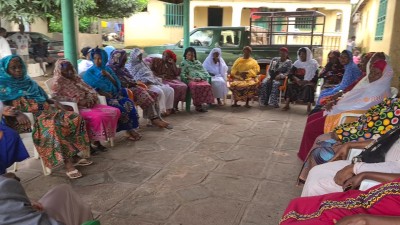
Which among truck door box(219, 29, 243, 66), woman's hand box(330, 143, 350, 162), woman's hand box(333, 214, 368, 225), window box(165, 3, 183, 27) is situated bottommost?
woman's hand box(330, 143, 350, 162)

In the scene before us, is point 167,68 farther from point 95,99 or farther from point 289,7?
point 289,7

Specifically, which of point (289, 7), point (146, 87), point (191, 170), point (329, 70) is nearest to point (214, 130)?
point (146, 87)

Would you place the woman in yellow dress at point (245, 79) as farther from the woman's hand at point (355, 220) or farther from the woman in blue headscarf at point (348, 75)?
the woman's hand at point (355, 220)

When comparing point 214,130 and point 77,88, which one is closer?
point 77,88

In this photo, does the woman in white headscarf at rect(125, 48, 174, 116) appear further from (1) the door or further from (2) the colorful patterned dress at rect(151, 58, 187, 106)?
(1) the door

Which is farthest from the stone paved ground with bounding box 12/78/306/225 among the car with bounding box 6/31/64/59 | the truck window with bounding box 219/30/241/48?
the car with bounding box 6/31/64/59

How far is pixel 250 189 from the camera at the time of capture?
336cm

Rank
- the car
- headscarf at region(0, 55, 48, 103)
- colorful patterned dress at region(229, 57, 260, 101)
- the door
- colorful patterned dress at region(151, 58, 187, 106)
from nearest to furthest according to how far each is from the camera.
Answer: headscarf at region(0, 55, 48, 103) → colorful patterned dress at region(151, 58, 187, 106) → colorful patterned dress at region(229, 57, 260, 101) → the car → the door

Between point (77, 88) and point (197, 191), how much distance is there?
6.36ft

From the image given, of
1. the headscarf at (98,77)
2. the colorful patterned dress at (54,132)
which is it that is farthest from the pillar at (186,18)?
the colorful patterned dress at (54,132)

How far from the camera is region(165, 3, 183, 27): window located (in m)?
16.4

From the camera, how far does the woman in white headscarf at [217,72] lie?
7.17m

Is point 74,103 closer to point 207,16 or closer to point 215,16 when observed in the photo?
point 207,16

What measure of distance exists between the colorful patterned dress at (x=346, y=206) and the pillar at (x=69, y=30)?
3.66 meters
